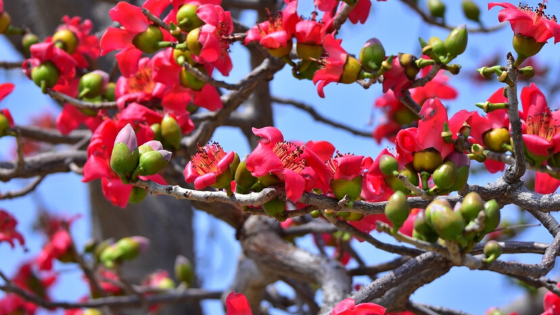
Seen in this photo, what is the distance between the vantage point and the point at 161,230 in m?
2.67

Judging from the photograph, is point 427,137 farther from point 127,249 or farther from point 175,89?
point 127,249

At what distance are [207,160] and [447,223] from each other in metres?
0.40

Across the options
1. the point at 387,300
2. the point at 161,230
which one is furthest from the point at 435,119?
the point at 161,230

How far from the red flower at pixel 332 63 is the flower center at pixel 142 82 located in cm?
47

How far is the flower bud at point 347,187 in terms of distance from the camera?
0.96 m

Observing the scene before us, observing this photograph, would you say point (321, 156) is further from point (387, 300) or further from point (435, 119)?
point (387, 300)

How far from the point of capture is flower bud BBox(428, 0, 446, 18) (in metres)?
2.02

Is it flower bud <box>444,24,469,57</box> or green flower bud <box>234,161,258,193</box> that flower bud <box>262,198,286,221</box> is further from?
flower bud <box>444,24,469,57</box>

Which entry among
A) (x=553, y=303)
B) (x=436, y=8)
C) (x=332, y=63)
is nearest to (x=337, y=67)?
(x=332, y=63)

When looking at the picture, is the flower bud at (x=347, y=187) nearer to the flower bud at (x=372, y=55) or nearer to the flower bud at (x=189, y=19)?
the flower bud at (x=372, y=55)

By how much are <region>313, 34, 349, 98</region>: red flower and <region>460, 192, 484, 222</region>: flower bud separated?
0.47 metres

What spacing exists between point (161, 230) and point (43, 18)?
101 cm

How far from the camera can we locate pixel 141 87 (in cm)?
A: 149

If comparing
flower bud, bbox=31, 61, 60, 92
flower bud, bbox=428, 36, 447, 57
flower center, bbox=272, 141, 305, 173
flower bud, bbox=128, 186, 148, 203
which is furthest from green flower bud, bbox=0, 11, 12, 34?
flower bud, bbox=428, 36, 447, 57
